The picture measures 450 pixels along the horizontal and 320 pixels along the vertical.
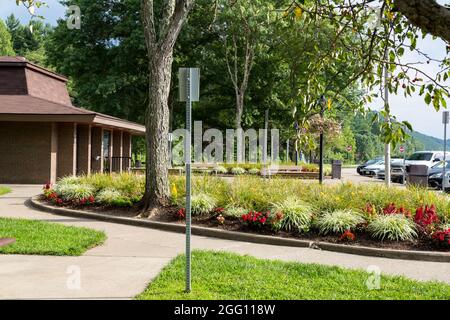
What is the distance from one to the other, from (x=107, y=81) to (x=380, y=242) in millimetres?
28986

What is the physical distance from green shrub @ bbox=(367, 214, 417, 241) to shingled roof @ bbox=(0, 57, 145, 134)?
49.0 ft

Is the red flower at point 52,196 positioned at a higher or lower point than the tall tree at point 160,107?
lower

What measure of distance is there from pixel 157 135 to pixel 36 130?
11.7 metres

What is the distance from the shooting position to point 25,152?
22.2m

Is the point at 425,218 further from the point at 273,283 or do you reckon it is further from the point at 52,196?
the point at 52,196

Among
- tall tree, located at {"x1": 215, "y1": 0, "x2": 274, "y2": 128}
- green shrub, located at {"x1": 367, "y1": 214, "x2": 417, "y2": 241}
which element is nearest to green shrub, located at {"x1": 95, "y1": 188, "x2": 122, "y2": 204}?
green shrub, located at {"x1": 367, "y1": 214, "x2": 417, "y2": 241}

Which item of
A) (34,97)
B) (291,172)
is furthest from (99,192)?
(291,172)

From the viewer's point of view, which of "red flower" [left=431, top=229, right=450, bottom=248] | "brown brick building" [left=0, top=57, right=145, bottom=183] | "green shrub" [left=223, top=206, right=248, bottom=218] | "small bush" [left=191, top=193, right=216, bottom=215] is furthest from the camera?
"brown brick building" [left=0, top=57, right=145, bottom=183]

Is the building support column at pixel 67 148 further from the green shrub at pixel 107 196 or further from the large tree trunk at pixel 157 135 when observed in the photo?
the large tree trunk at pixel 157 135

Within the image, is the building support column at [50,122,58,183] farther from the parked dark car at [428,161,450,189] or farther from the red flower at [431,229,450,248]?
the parked dark car at [428,161,450,189]

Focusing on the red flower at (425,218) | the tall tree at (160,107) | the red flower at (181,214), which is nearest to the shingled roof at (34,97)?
the tall tree at (160,107)

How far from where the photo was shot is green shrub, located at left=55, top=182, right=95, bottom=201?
14.2 metres

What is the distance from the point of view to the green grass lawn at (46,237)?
26.1ft

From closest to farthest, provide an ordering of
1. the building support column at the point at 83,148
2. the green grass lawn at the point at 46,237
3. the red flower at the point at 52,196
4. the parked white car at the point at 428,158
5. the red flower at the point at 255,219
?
the green grass lawn at the point at 46,237
the red flower at the point at 255,219
the red flower at the point at 52,196
the building support column at the point at 83,148
the parked white car at the point at 428,158
